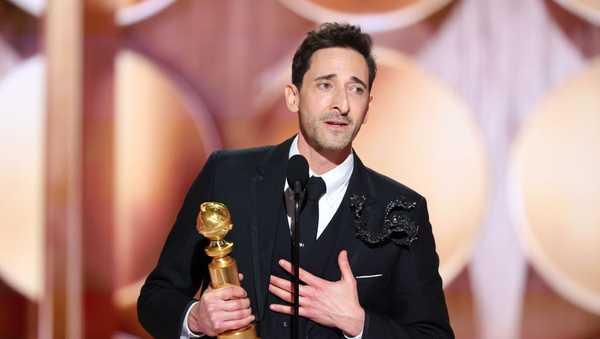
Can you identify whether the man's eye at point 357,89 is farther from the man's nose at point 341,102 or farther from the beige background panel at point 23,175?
the beige background panel at point 23,175

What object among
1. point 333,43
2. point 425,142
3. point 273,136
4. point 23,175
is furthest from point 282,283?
point 23,175

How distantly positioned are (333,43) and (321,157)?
10.9 inches

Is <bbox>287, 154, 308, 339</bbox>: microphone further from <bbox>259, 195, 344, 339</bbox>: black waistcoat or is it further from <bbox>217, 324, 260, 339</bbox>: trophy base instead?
<bbox>259, 195, 344, 339</bbox>: black waistcoat

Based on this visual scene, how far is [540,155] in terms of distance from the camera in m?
3.64

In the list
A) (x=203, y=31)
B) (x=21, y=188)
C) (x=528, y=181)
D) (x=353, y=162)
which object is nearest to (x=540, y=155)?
(x=528, y=181)

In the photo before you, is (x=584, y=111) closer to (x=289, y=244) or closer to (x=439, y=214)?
(x=439, y=214)

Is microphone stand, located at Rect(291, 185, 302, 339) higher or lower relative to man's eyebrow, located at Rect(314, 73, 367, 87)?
lower

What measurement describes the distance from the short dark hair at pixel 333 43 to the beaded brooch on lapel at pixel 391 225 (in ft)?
1.00

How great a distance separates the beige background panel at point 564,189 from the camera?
3633 mm

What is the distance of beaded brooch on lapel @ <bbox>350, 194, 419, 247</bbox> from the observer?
69.7 inches

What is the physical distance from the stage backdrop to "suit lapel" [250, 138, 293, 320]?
5.50 feet

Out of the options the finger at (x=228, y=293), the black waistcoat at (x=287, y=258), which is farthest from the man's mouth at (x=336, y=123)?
the finger at (x=228, y=293)

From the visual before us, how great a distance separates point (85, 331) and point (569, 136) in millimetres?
2456

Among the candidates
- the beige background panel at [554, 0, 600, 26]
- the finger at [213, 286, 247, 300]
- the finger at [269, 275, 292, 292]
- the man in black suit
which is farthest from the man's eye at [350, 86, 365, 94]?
the beige background panel at [554, 0, 600, 26]
